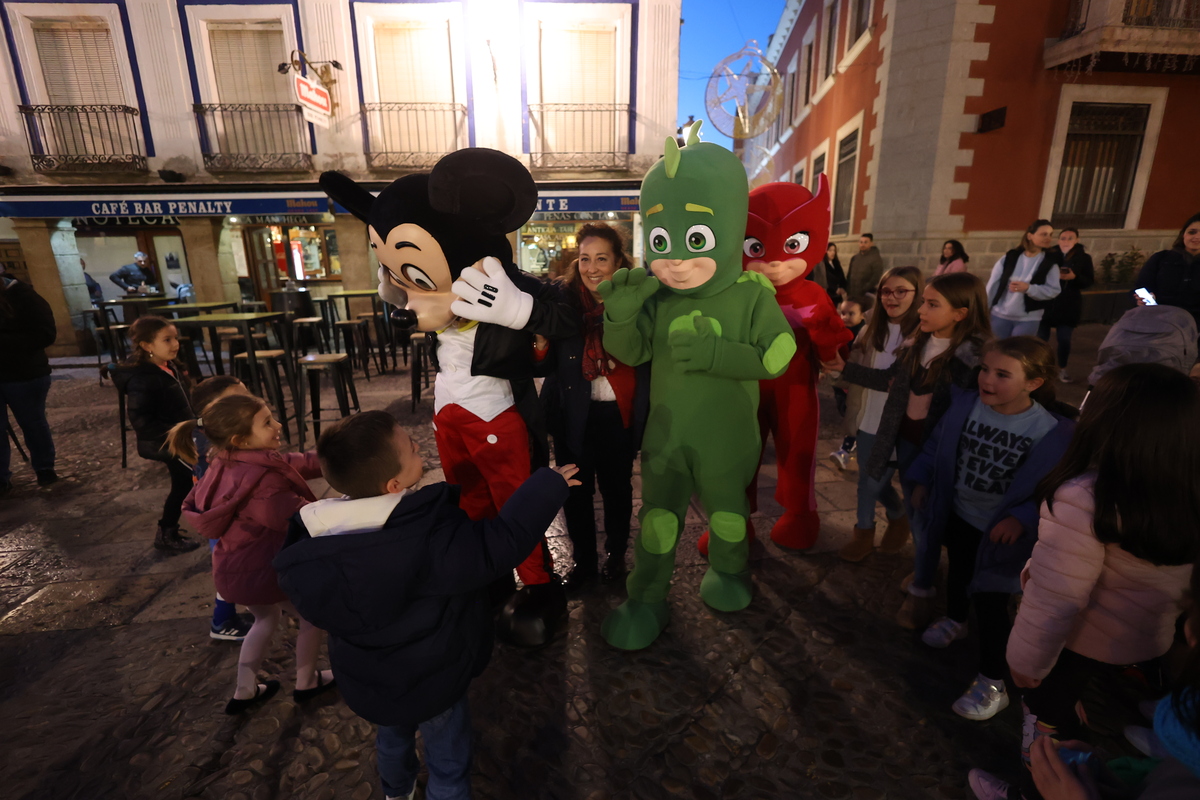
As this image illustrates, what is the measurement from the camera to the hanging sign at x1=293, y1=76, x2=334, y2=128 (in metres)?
9.18

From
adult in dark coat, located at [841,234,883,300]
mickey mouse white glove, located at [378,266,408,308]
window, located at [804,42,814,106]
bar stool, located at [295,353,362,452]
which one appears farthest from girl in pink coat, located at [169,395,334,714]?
window, located at [804,42,814,106]

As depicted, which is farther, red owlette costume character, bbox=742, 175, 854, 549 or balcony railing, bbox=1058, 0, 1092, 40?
balcony railing, bbox=1058, 0, 1092, 40

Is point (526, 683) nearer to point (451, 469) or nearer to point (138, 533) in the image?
point (451, 469)

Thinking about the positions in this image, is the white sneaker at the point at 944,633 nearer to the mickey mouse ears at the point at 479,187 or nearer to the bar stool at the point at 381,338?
the mickey mouse ears at the point at 479,187

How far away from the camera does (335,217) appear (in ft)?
35.4

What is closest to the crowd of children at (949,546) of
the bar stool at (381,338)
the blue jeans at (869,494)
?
the blue jeans at (869,494)

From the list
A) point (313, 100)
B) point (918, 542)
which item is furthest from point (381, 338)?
point (918, 542)

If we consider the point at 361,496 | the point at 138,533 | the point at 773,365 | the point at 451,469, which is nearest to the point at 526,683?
the point at 451,469

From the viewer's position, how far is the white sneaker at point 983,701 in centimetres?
183

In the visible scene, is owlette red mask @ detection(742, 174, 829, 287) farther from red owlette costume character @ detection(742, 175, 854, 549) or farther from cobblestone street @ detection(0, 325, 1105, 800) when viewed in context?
cobblestone street @ detection(0, 325, 1105, 800)

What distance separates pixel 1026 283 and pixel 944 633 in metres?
4.26

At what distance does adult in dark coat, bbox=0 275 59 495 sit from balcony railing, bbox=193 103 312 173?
25.2 ft

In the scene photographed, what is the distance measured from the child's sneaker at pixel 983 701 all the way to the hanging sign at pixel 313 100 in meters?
11.2

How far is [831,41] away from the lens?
1282 centimetres
